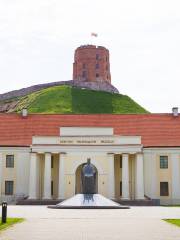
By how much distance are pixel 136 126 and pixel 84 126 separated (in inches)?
244

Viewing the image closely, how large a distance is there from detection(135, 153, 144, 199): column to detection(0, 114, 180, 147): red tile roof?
9.57 ft

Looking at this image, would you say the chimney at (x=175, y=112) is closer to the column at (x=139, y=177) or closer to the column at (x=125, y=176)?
the column at (x=139, y=177)

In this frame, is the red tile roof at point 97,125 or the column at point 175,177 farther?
the red tile roof at point 97,125

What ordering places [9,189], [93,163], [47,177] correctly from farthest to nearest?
[9,189], [93,163], [47,177]

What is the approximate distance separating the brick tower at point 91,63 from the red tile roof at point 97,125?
184 feet

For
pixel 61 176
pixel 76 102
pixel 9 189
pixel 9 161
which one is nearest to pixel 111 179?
pixel 61 176

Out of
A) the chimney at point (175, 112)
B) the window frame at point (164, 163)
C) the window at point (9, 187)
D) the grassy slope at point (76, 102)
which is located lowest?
the window at point (9, 187)

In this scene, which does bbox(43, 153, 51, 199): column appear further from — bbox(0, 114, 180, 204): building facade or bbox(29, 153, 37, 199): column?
bbox(29, 153, 37, 199): column

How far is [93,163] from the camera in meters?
48.6

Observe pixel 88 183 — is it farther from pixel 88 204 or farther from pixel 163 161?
pixel 163 161

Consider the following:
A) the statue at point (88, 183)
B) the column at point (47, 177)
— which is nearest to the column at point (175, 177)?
the statue at point (88, 183)

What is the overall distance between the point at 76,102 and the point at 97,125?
155 ft

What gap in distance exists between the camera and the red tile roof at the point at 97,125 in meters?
51.1

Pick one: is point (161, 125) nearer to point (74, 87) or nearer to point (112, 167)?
point (112, 167)
